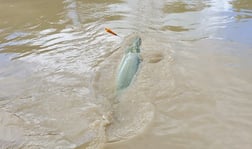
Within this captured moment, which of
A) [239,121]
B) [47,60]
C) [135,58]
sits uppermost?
[135,58]

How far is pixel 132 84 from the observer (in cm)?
369

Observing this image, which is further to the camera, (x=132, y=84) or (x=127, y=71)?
(x=132, y=84)

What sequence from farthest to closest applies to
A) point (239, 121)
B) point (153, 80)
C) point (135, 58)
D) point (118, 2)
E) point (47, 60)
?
1. point (118, 2)
2. point (47, 60)
3. point (153, 80)
4. point (239, 121)
5. point (135, 58)

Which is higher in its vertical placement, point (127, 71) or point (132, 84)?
point (127, 71)

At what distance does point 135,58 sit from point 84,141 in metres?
0.82

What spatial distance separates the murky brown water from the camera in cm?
301

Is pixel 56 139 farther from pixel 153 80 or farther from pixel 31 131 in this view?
pixel 153 80

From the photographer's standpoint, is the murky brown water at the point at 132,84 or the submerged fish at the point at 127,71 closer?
the submerged fish at the point at 127,71

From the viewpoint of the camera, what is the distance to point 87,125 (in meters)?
3.10

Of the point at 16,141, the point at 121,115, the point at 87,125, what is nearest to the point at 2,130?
the point at 16,141

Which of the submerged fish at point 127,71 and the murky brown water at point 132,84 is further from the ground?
the submerged fish at point 127,71

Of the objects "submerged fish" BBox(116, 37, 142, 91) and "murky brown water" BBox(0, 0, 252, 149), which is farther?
"murky brown water" BBox(0, 0, 252, 149)

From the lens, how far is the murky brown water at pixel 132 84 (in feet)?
9.87

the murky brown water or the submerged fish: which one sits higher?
the submerged fish
